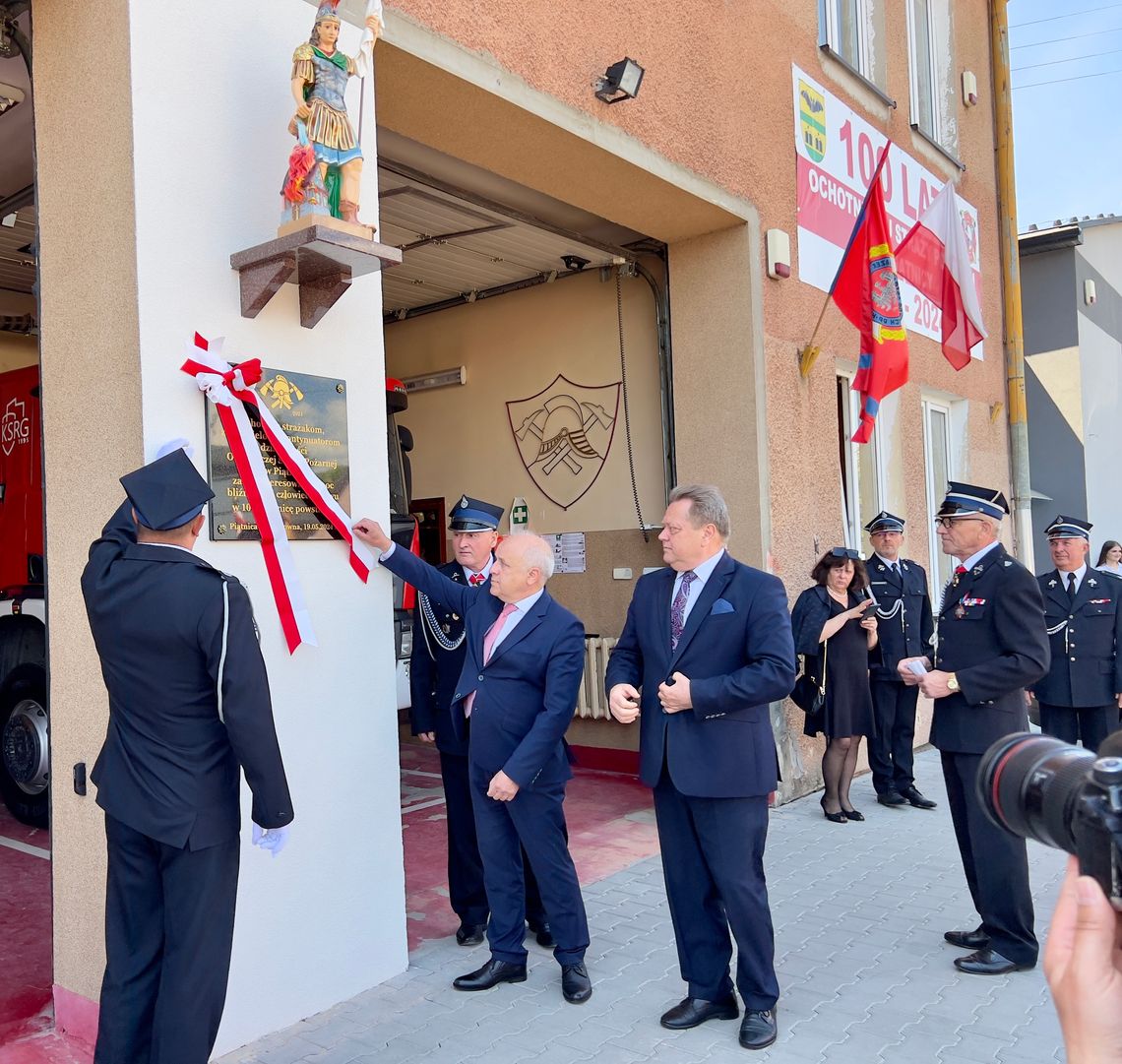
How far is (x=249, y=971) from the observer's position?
339cm

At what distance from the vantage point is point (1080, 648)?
6066 millimetres

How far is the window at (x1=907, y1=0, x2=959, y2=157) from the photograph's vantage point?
898cm

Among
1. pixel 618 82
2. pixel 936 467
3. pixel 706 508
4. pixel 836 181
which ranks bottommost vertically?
pixel 706 508

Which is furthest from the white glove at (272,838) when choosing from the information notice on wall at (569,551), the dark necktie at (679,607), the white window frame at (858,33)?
the white window frame at (858,33)

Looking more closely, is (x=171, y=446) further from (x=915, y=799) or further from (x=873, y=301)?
(x=915, y=799)

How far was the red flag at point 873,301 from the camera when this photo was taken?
21.1 ft

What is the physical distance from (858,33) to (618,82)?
389cm

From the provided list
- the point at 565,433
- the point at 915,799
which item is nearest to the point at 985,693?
the point at 915,799

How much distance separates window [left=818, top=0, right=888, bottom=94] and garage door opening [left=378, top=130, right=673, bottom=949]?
235 cm

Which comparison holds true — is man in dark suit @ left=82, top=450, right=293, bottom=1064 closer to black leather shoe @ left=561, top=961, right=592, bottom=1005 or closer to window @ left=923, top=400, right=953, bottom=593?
black leather shoe @ left=561, top=961, right=592, bottom=1005

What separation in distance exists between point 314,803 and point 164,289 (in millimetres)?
1816

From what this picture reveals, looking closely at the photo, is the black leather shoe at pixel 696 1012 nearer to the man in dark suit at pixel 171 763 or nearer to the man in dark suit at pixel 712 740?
the man in dark suit at pixel 712 740

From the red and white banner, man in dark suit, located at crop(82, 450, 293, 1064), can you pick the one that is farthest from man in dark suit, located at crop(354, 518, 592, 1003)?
the red and white banner

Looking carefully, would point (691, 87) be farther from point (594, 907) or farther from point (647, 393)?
point (594, 907)
